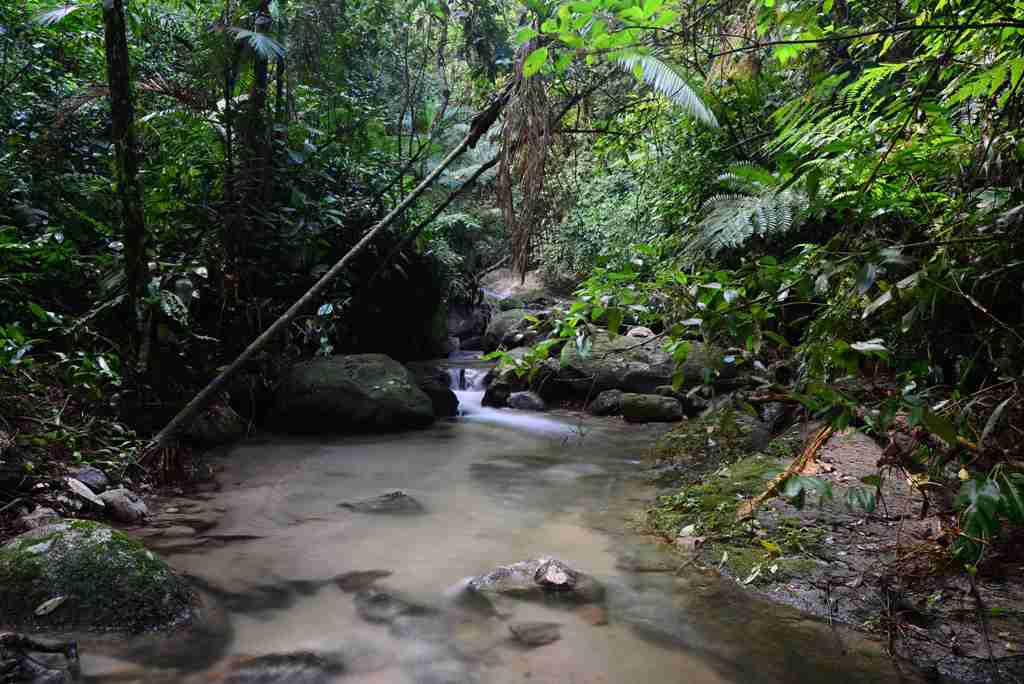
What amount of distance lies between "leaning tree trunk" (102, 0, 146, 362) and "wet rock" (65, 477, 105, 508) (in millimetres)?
1378

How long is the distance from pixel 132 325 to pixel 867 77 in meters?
4.78

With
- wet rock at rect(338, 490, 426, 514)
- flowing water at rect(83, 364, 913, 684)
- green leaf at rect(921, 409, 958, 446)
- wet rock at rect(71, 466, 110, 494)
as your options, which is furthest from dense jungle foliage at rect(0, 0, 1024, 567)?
wet rock at rect(338, 490, 426, 514)

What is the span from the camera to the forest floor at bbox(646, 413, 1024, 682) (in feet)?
8.60

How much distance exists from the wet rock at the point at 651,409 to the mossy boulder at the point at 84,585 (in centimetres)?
575

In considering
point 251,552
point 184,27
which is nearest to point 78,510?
point 251,552

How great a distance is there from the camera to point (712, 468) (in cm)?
543

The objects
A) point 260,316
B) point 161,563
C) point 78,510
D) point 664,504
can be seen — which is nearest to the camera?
point 161,563

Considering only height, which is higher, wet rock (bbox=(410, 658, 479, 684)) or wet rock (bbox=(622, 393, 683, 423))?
wet rock (bbox=(622, 393, 683, 423))

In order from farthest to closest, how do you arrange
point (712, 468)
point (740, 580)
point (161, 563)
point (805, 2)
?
point (712, 468), point (740, 580), point (161, 563), point (805, 2)

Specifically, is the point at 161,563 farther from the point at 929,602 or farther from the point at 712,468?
the point at 712,468

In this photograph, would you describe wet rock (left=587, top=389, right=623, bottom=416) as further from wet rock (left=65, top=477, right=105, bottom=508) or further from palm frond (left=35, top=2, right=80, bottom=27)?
palm frond (left=35, top=2, right=80, bottom=27)

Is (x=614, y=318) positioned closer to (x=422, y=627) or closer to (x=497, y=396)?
(x=422, y=627)

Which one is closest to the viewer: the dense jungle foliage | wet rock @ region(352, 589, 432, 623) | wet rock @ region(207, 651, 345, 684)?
the dense jungle foliage

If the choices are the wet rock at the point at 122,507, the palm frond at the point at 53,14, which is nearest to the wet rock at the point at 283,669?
the wet rock at the point at 122,507
